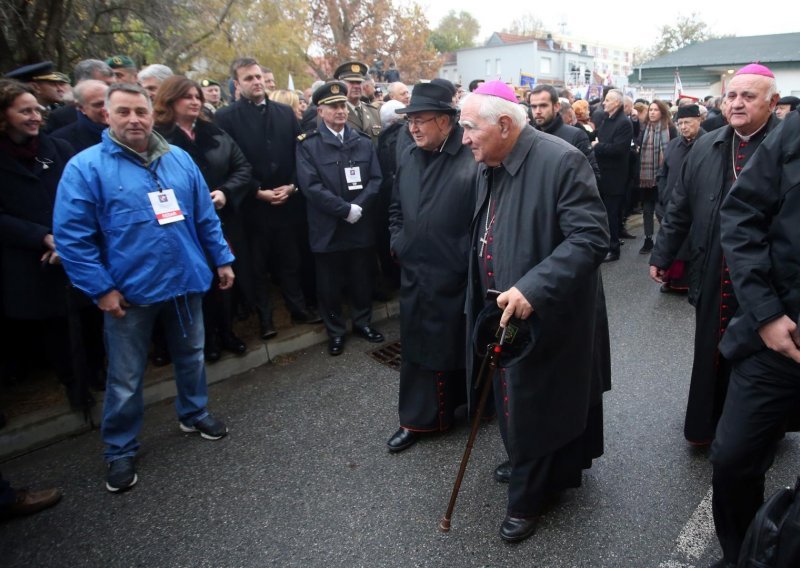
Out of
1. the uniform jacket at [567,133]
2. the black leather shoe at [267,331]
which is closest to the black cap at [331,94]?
the black leather shoe at [267,331]

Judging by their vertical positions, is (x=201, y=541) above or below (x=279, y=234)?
below

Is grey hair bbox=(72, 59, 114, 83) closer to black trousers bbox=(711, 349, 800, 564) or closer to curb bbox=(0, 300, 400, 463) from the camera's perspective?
curb bbox=(0, 300, 400, 463)

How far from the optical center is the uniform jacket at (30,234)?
3291 mm

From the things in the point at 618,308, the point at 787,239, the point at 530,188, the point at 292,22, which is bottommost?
the point at 618,308

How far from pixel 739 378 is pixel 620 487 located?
3.63ft

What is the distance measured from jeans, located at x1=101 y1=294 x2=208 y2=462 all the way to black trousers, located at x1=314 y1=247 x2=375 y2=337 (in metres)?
1.55

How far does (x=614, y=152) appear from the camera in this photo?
24.7 ft

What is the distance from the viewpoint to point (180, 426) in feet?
12.3

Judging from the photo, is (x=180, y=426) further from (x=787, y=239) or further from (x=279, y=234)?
(x=787, y=239)

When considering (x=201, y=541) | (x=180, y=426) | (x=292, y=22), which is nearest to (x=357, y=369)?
(x=180, y=426)

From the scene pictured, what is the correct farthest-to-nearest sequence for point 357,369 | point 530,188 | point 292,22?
point 292,22 < point 357,369 < point 530,188

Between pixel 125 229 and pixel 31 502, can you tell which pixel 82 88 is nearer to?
pixel 125 229

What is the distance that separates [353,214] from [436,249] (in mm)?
1581

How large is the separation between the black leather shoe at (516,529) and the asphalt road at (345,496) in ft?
0.15
